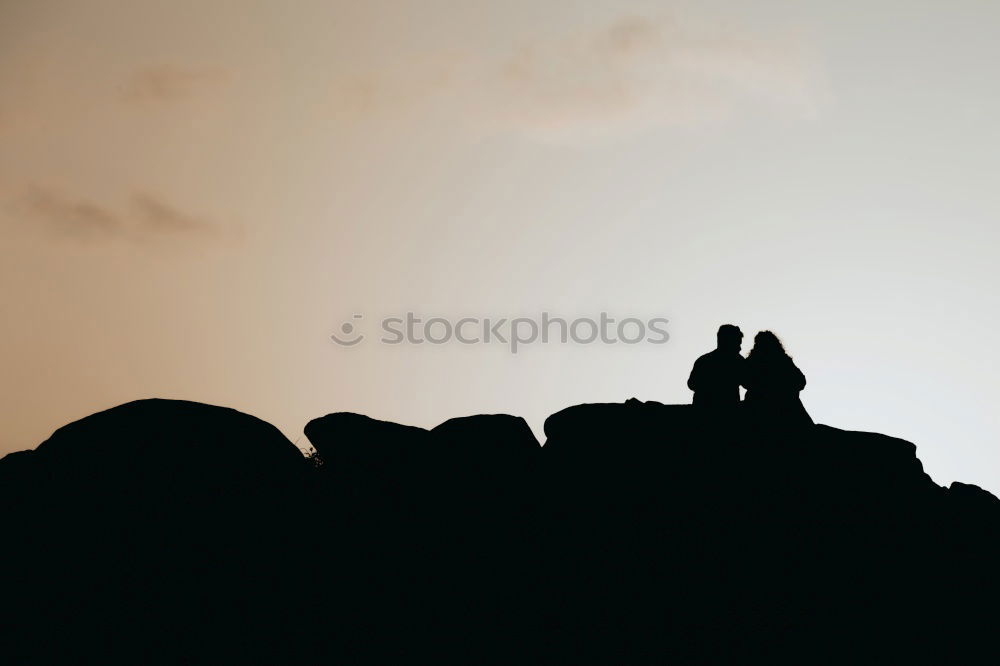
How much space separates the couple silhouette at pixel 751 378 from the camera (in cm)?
2684

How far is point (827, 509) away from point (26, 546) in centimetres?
2148

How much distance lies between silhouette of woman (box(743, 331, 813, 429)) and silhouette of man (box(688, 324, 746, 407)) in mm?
365

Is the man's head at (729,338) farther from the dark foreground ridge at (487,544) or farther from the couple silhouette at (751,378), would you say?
the dark foreground ridge at (487,544)

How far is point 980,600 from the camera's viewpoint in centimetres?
2659

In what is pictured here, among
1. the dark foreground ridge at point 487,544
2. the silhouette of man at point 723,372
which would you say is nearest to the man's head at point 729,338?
the silhouette of man at point 723,372

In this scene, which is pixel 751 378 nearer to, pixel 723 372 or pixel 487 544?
pixel 723 372

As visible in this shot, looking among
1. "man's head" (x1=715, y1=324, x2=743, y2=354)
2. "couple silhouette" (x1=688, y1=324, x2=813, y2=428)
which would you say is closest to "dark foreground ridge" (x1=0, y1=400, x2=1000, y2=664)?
"couple silhouette" (x1=688, y1=324, x2=813, y2=428)

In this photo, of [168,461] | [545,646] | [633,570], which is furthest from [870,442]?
[168,461]

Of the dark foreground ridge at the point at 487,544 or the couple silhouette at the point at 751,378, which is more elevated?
the couple silhouette at the point at 751,378

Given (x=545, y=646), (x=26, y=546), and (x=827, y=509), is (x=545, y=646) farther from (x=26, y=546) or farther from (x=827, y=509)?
(x=26, y=546)

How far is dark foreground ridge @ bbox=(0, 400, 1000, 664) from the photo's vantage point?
23609 mm

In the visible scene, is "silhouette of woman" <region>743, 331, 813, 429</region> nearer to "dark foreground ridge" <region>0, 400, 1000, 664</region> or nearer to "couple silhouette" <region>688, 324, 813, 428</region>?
"couple silhouette" <region>688, 324, 813, 428</region>

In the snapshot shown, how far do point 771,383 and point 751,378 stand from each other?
603 mm

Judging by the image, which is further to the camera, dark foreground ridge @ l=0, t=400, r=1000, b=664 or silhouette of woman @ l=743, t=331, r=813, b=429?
silhouette of woman @ l=743, t=331, r=813, b=429
